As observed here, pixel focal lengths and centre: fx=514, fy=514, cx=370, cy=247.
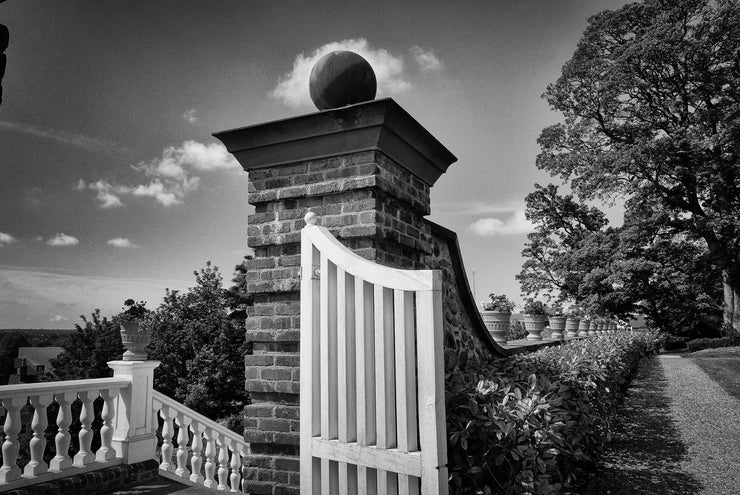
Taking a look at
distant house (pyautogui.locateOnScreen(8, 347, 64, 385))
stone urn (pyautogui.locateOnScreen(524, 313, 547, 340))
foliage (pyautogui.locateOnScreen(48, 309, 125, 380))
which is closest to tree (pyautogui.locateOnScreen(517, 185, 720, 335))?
stone urn (pyautogui.locateOnScreen(524, 313, 547, 340))

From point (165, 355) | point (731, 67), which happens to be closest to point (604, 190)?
point (731, 67)

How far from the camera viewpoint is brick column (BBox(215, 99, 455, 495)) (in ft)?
9.02

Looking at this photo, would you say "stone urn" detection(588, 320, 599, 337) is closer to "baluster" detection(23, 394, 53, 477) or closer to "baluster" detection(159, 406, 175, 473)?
"baluster" detection(159, 406, 175, 473)

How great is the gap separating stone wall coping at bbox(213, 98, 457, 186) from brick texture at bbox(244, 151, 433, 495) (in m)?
0.05

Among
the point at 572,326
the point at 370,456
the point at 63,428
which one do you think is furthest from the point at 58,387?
the point at 572,326

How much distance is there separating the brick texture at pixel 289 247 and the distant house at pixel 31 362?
3193 centimetres

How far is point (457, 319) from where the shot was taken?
402 centimetres

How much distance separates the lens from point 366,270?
7.35 feet

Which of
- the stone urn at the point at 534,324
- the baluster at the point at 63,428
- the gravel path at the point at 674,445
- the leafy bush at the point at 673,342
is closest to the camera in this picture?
the gravel path at the point at 674,445

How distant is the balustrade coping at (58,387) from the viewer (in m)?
4.44

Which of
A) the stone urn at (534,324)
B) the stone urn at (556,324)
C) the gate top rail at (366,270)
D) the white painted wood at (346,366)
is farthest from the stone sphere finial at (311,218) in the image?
the stone urn at (556,324)

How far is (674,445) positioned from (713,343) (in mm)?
19092

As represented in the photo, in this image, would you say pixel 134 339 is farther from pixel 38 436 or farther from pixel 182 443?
pixel 182 443

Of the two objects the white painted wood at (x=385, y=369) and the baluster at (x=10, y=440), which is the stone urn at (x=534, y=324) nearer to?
the baluster at (x=10, y=440)
